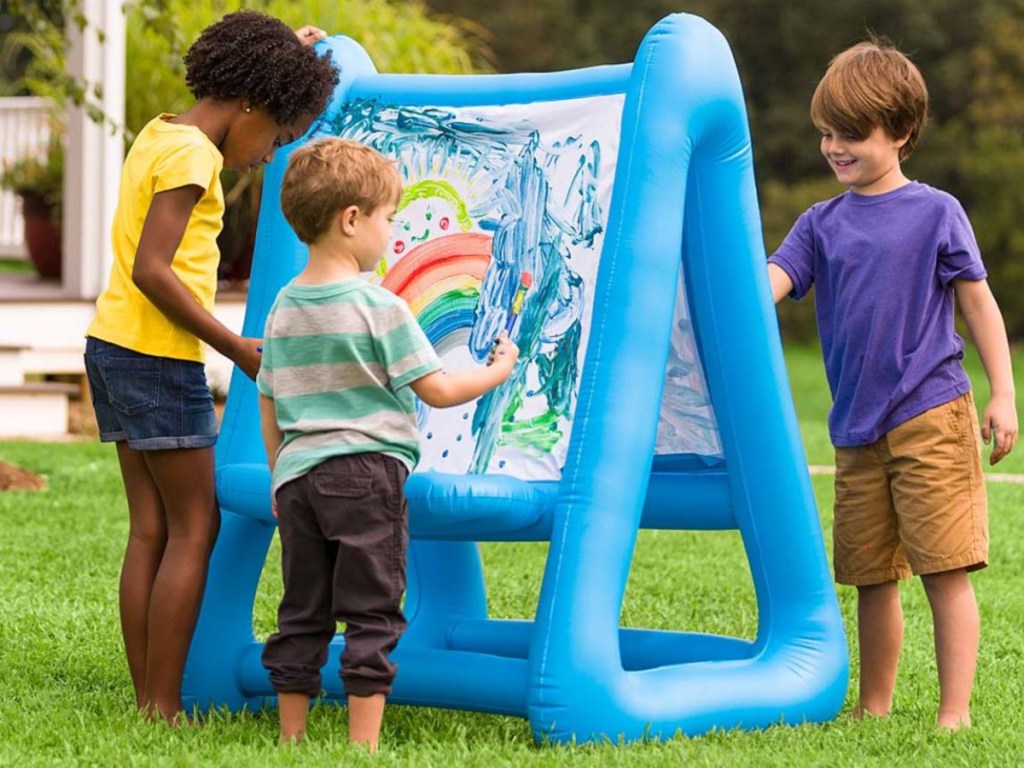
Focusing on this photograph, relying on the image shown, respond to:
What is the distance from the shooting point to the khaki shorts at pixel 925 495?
12.5 ft

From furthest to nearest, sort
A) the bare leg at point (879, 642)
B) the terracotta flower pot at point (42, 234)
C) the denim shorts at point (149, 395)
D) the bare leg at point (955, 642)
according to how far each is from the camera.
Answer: the terracotta flower pot at point (42, 234), the bare leg at point (879, 642), the bare leg at point (955, 642), the denim shorts at point (149, 395)

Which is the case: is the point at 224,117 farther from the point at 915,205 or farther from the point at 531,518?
the point at 915,205

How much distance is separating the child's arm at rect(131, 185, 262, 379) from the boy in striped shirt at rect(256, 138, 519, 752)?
0.22 m

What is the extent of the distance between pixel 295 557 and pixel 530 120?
1287mm

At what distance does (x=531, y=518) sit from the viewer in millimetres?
3631

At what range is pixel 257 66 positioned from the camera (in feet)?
12.4

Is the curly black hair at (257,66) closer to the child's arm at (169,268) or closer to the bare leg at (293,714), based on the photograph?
the child's arm at (169,268)

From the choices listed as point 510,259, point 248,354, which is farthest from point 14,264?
point 248,354

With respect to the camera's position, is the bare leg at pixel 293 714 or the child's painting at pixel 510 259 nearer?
the bare leg at pixel 293 714

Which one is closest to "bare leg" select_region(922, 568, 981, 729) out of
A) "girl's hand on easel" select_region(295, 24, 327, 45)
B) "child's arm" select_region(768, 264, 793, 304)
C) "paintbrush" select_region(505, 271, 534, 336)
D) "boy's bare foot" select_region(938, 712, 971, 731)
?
"boy's bare foot" select_region(938, 712, 971, 731)

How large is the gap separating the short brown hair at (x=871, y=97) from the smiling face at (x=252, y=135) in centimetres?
116

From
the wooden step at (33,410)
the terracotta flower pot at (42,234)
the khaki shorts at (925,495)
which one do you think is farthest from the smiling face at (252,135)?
the terracotta flower pot at (42,234)

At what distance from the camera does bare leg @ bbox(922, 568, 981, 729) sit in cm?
385

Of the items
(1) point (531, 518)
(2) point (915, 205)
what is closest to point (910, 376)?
(2) point (915, 205)
